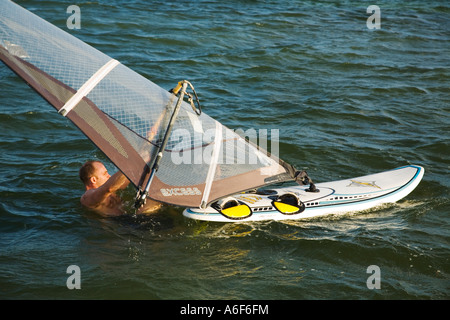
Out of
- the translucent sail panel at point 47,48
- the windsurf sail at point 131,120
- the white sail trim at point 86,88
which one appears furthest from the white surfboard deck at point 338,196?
the translucent sail panel at point 47,48

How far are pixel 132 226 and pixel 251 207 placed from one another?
4.53 ft

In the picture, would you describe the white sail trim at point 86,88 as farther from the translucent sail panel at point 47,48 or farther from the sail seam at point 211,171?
the sail seam at point 211,171

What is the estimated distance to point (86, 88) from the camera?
16.3ft

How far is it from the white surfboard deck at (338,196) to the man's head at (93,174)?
1120 mm

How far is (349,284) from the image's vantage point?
Answer: 4.99 m

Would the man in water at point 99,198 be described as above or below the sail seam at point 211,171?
below

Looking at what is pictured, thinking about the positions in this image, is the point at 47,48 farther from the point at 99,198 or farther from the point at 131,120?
the point at 99,198

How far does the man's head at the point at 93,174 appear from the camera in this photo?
244 inches

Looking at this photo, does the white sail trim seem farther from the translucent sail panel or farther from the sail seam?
the sail seam

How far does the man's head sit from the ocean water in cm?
39

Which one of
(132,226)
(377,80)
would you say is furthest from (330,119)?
(132,226)

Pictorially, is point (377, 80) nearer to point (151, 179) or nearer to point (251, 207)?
point (251, 207)

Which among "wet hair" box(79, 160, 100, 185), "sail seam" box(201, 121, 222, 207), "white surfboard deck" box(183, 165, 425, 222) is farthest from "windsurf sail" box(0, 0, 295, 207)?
"wet hair" box(79, 160, 100, 185)

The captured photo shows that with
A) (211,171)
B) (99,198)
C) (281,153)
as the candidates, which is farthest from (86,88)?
(281,153)
